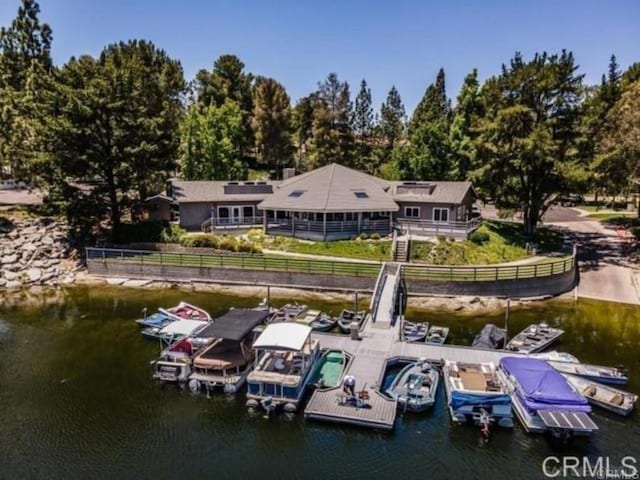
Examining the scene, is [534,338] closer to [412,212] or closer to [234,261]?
[412,212]

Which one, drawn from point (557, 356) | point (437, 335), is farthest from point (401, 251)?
point (557, 356)

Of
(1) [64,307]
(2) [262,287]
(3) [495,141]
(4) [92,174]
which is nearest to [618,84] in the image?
(3) [495,141]

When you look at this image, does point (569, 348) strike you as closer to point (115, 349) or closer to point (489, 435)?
point (489, 435)

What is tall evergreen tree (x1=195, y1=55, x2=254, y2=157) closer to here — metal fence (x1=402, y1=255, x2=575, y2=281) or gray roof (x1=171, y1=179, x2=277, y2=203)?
gray roof (x1=171, y1=179, x2=277, y2=203)

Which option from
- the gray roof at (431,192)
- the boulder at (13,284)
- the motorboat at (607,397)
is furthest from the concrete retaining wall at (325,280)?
→ the motorboat at (607,397)

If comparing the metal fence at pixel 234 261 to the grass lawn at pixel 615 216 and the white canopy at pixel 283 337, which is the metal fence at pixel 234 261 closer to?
the white canopy at pixel 283 337

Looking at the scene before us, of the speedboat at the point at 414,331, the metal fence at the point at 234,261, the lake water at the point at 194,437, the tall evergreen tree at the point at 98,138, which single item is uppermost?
the tall evergreen tree at the point at 98,138
